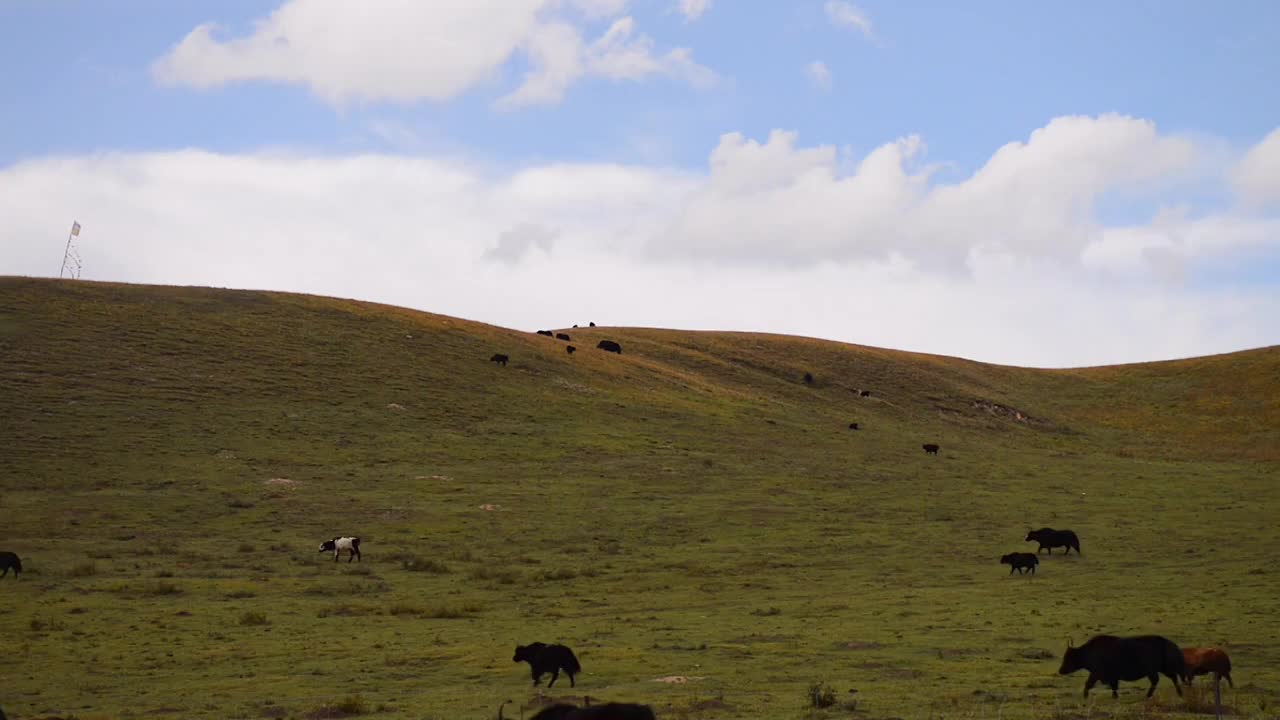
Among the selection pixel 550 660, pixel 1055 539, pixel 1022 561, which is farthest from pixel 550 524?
pixel 550 660

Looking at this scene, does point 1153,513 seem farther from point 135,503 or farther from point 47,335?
point 47,335

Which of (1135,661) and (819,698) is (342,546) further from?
(1135,661)

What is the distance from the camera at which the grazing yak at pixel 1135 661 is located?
1917 cm

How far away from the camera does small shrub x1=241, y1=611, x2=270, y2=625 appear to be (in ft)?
99.7

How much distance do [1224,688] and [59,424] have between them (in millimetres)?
48884

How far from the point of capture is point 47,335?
67.6 m

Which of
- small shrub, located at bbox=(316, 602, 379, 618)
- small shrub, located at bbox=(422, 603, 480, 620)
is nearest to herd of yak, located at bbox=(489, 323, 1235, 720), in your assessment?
small shrub, located at bbox=(422, 603, 480, 620)

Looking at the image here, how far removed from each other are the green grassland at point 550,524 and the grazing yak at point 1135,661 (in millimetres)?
431

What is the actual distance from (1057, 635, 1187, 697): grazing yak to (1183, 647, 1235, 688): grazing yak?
0.10 meters

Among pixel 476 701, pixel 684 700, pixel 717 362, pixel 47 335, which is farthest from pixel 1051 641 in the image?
pixel 717 362

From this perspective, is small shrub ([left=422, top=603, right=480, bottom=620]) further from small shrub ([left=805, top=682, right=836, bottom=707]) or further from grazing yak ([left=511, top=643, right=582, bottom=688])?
small shrub ([left=805, top=682, right=836, bottom=707])

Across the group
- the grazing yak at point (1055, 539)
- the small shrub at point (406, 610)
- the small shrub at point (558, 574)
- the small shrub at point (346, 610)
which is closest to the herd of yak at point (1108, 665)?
the small shrub at point (406, 610)

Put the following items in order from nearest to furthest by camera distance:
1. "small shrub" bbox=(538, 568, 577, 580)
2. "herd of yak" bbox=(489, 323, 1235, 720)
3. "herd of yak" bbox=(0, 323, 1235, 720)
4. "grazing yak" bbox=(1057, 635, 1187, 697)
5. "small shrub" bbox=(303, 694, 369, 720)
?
"herd of yak" bbox=(0, 323, 1235, 720) < "herd of yak" bbox=(489, 323, 1235, 720) < "grazing yak" bbox=(1057, 635, 1187, 697) < "small shrub" bbox=(303, 694, 369, 720) < "small shrub" bbox=(538, 568, 577, 580)

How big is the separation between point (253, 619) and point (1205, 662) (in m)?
21.1
